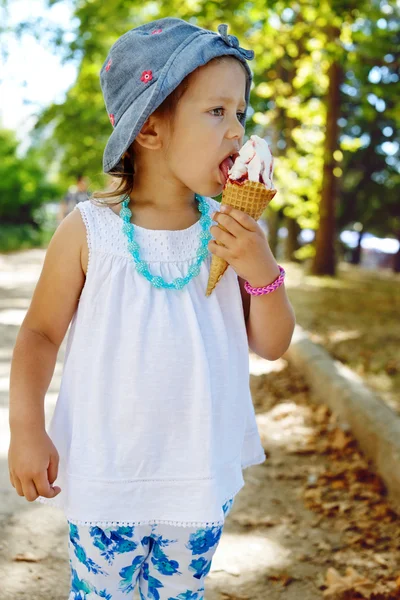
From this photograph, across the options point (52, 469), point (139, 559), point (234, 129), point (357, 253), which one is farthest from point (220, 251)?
point (357, 253)

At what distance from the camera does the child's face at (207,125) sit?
1796 millimetres

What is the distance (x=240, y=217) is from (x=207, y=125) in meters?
0.26

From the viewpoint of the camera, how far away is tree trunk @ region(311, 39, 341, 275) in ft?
43.2

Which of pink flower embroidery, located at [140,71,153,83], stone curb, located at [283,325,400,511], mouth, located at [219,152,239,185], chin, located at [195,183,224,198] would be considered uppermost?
pink flower embroidery, located at [140,71,153,83]

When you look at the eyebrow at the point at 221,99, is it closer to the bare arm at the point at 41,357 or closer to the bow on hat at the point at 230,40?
the bow on hat at the point at 230,40

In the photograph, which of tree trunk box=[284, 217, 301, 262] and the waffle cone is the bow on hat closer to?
the waffle cone

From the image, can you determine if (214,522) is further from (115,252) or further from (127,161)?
(127,161)

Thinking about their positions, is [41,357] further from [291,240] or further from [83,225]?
[291,240]

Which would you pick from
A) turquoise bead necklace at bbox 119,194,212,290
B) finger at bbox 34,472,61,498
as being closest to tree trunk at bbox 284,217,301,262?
turquoise bead necklace at bbox 119,194,212,290

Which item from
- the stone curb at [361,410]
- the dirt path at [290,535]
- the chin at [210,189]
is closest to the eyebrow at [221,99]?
the chin at [210,189]

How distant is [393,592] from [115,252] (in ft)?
6.14

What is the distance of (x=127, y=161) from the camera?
1.98m

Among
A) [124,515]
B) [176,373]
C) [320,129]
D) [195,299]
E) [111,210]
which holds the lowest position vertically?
[320,129]

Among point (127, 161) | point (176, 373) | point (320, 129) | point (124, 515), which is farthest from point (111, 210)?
point (320, 129)
